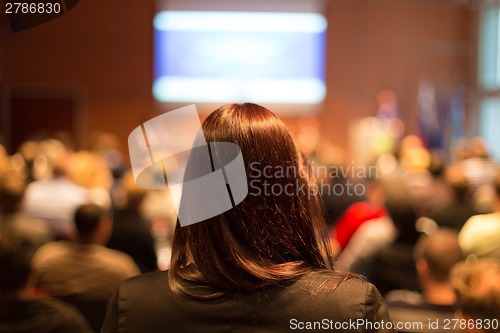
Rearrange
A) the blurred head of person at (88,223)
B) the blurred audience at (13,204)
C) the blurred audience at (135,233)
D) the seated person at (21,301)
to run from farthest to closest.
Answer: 1. the blurred audience at (135,233)
2. the blurred audience at (13,204)
3. the blurred head of person at (88,223)
4. the seated person at (21,301)

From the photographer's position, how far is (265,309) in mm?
1042

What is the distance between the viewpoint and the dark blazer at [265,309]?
1.02m

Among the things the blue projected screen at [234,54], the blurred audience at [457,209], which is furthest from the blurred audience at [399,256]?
the blue projected screen at [234,54]

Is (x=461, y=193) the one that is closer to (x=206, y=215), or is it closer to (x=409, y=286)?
(x=409, y=286)

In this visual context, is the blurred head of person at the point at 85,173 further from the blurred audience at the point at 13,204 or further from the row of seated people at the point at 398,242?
the row of seated people at the point at 398,242

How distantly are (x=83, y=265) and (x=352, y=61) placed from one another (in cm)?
820

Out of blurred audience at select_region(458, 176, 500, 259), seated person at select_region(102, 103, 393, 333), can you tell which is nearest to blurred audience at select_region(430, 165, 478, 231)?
blurred audience at select_region(458, 176, 500, 259)

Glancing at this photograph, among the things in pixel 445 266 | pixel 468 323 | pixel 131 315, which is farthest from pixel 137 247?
pixel 131 315

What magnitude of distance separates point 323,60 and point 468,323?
879cm

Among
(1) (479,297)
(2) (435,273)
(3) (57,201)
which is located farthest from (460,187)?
(3) (57,201)

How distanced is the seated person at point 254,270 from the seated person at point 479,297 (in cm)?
69

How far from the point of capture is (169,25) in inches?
382

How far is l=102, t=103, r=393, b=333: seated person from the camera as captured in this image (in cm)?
103

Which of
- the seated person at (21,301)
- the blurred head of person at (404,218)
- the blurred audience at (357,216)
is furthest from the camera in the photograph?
the blurred audience at (357,216)
